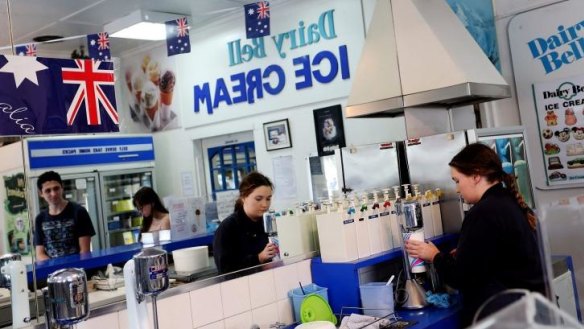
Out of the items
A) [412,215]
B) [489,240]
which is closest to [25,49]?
[412,215]

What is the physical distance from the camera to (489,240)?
2.43 meters

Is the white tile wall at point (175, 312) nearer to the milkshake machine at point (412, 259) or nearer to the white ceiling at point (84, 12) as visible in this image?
the milkshake machine at point (412, 259)

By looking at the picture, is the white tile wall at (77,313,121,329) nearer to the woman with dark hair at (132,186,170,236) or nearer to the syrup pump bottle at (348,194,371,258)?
the syrup pump bottle at (348,194,371,258)

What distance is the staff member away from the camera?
4555mm

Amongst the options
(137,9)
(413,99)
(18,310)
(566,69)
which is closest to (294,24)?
(137,9)

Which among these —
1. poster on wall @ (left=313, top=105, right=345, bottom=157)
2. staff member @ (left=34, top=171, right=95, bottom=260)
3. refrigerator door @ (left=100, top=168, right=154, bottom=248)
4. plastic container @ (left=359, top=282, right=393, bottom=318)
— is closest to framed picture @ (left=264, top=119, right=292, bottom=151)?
poster on wall @ (left=313, top=105, right=345, bottom=157)

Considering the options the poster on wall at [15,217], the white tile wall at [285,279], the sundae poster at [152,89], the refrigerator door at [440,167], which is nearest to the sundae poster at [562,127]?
the refrigerator door at [440,167]

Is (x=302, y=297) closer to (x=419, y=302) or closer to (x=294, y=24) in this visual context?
(x=419, y=302)

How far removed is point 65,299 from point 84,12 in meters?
4.49

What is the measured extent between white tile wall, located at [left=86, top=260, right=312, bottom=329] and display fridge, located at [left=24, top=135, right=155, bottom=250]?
4.06m

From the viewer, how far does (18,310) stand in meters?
2.23

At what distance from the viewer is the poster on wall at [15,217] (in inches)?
118

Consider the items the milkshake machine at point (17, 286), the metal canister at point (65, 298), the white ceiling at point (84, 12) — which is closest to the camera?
the metal canister at point (65, 298)

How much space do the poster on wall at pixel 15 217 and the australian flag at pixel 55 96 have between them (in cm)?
38
